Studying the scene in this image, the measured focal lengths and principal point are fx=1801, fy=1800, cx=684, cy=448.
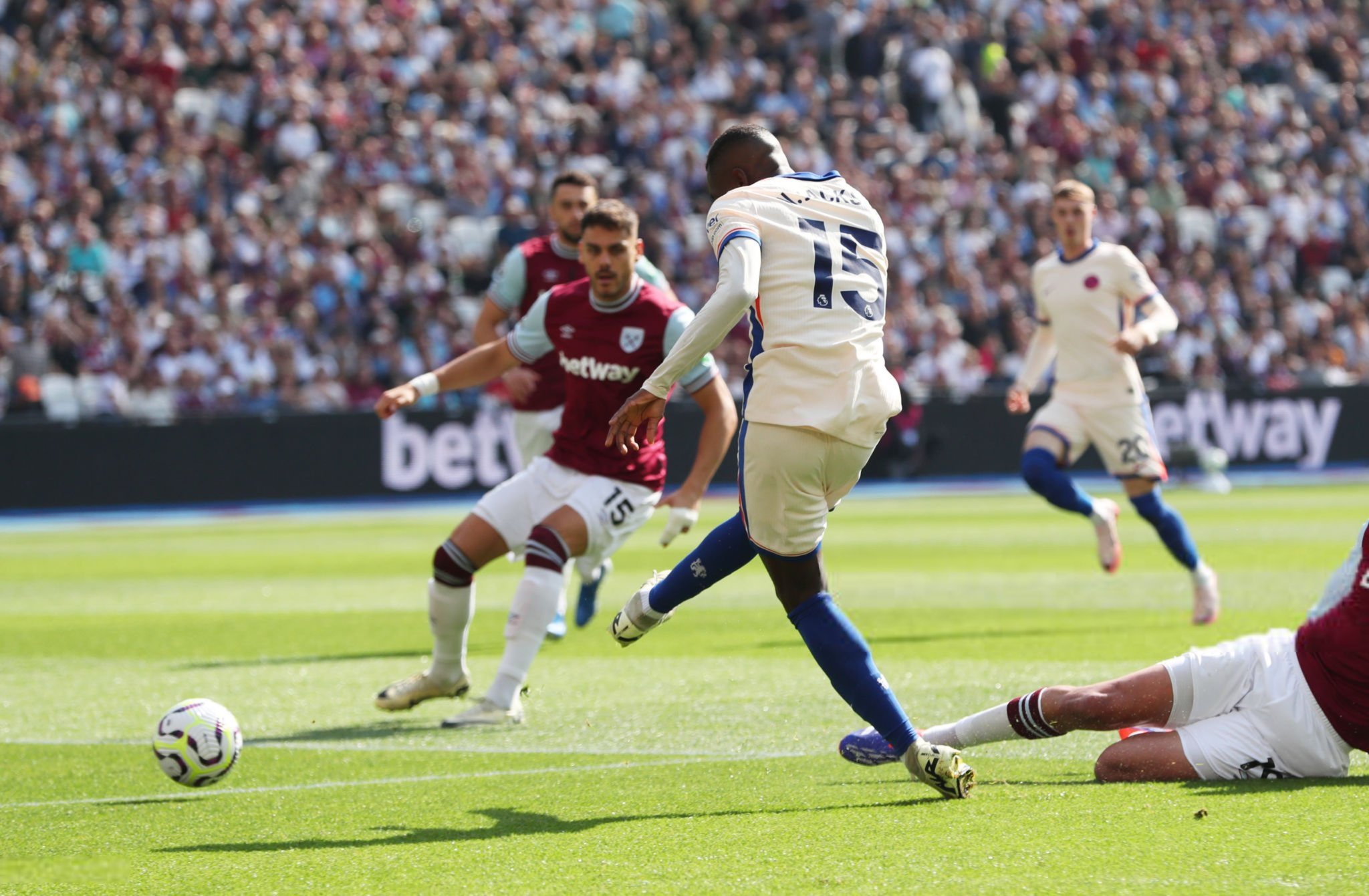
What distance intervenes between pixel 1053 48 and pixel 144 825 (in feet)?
96.6

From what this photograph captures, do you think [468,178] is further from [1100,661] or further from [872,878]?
[872,878]

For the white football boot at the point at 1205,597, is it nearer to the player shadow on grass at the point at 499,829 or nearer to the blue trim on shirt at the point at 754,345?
the player shadow on grass at the point at 499,829

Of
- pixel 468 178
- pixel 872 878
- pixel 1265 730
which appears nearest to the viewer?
pixel 872 878

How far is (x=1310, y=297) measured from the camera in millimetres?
30312

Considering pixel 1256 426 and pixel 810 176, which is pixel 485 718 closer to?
pixel 810 176

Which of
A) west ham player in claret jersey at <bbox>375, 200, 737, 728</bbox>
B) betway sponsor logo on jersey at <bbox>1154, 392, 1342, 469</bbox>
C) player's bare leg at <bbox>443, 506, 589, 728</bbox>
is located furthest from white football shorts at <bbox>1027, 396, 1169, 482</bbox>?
betway sponsor logo on jersey at <bbox>1154, 392, 1342, 469</bbox>

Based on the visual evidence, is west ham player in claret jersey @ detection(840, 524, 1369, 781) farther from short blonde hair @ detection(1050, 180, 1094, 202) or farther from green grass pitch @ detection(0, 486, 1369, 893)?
short blonde hair @ detection(1050, 180, 1094, 202)

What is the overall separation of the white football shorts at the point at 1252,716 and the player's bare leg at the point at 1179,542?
16.7 feet

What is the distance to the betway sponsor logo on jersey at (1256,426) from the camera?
27.2m

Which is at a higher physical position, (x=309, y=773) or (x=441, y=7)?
(x=441, y=7)

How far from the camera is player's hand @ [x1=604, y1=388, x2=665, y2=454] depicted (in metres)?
5.39

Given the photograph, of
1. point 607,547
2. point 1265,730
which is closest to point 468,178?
point 607,547

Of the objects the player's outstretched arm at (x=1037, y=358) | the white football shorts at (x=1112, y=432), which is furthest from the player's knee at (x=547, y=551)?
the player's outstretched arm at (x=1037, y=358)

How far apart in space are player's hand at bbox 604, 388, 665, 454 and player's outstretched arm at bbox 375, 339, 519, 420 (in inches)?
86.5
